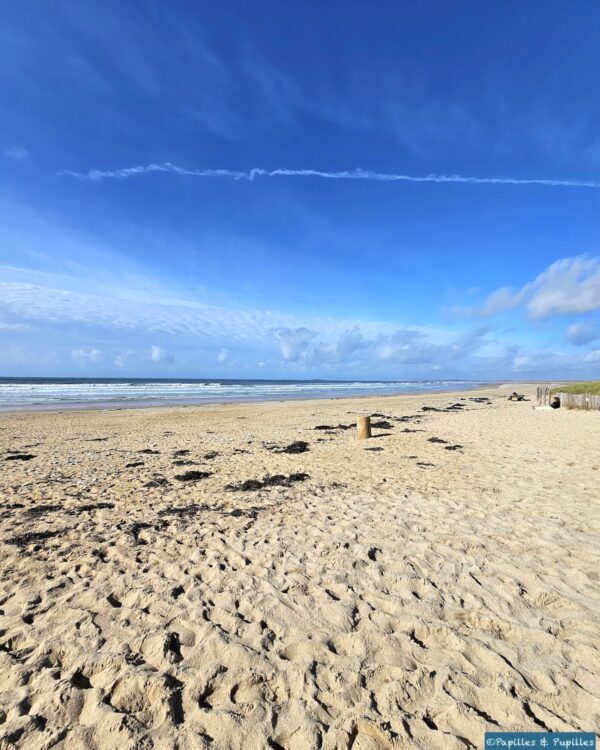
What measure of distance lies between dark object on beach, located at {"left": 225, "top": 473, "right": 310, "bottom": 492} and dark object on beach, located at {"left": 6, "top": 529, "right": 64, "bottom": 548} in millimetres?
3166

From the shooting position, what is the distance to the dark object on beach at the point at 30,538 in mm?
5316

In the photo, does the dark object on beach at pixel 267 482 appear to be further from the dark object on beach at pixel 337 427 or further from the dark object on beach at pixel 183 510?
the dark object on beach at pixel 337 427

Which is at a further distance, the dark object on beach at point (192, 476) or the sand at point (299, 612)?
the dark object on beach at point (192, 476)

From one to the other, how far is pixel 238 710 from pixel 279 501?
4.44 m

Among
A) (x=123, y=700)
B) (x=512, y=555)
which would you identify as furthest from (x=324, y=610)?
(x=512, y=555)

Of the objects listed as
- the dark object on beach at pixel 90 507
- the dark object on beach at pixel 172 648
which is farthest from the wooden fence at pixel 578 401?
the dark object on beach at pixel 172 648

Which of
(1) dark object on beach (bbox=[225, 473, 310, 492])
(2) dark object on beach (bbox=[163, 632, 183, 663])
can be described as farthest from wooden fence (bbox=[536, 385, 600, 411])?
(2) dark object on beach (bbox=[163, 632, 183, 663])

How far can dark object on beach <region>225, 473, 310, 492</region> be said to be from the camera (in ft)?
26.2

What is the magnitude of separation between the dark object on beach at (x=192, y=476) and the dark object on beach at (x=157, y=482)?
12.1 inches

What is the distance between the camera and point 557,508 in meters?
6.36

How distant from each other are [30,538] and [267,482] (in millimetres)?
4206

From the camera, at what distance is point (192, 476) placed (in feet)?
29.4

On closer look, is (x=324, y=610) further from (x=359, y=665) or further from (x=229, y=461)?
(x=229, y=461)

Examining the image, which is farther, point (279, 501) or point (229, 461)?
point (229, 461)
